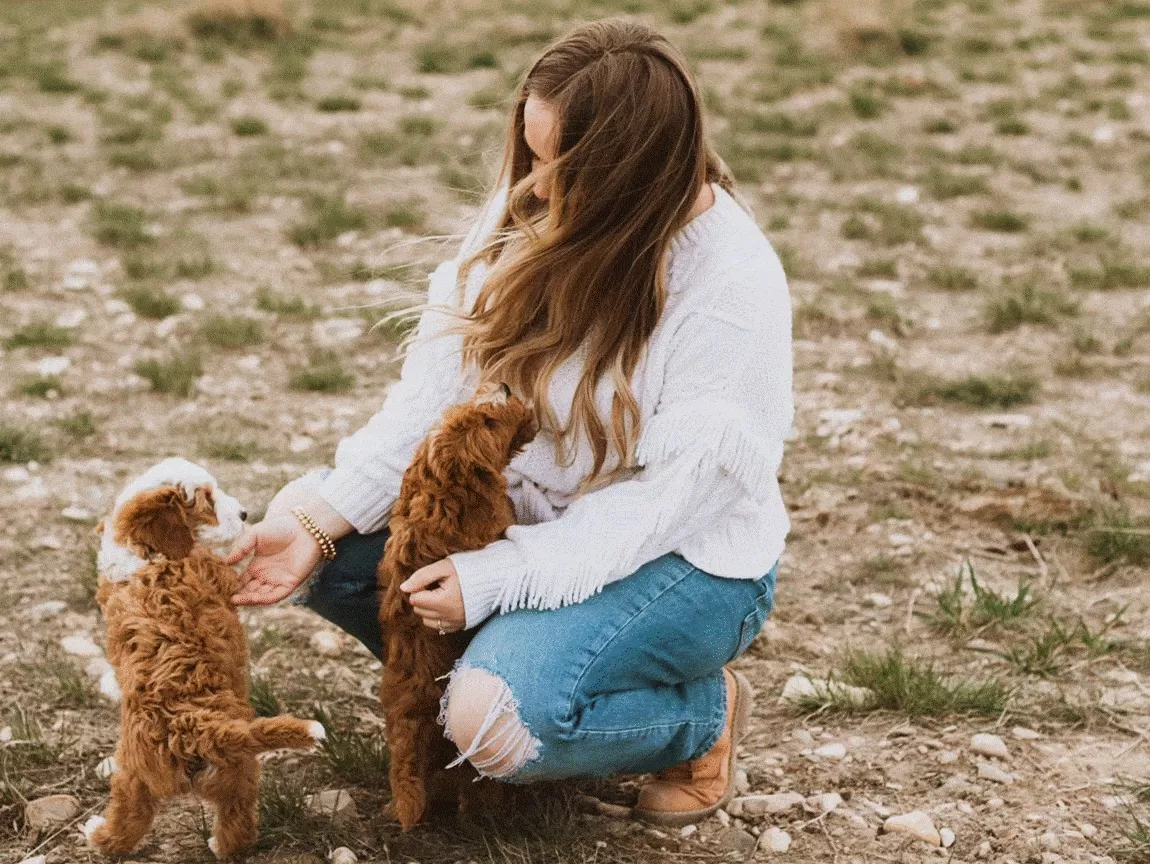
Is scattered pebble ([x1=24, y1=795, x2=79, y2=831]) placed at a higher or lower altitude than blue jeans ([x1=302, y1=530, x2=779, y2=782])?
lower

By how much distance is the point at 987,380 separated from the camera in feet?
21.1

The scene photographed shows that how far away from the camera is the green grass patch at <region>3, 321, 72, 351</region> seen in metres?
6.95

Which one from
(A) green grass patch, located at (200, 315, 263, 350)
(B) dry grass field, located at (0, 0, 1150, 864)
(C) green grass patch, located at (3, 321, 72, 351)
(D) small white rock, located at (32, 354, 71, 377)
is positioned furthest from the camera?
(A) green grass patch, located at (200, 315, 263, 350)

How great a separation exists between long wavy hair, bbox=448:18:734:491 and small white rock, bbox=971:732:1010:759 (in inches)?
50.7

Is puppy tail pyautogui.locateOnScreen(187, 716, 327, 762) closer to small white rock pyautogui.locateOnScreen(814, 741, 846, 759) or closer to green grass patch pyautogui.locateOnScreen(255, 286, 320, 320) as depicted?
small white rock pyautogui.locateOnScreen(814, 741, 846, 759)

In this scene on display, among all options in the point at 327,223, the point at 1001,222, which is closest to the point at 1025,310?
the point at 1001,222

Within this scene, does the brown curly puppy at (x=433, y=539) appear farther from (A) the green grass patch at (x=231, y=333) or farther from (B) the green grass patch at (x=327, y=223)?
(B) the green grass patch at (x=327, y=223)

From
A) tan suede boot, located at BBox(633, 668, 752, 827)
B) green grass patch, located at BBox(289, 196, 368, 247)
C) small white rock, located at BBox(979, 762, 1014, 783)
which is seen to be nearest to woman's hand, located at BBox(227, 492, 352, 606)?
tan suede boot, located at BBox(633, 668, 752, 827)

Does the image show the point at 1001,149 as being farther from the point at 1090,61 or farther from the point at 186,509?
the point at 186,509

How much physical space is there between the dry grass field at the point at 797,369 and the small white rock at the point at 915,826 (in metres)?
0.02

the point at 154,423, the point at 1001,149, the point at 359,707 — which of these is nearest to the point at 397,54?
the point at 1001,149

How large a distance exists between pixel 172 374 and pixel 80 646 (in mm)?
2328

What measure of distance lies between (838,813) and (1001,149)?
25.1 ft

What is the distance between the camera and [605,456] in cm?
363
